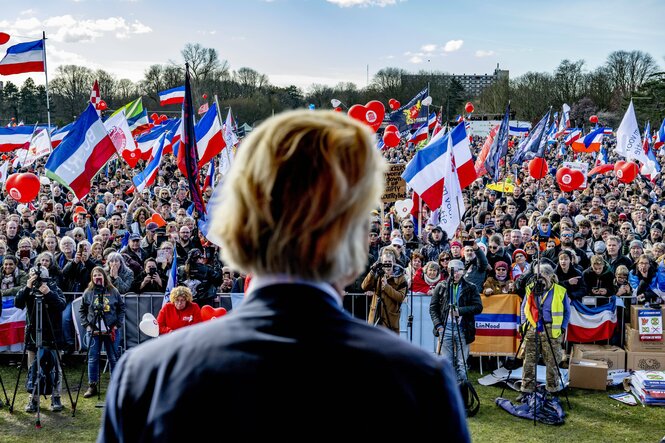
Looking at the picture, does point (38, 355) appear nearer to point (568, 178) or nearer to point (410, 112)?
point (568, 178)

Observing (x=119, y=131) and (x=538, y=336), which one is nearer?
(x=538, y=336)

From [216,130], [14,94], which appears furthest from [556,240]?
[14,94]

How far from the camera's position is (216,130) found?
1529 centimetres

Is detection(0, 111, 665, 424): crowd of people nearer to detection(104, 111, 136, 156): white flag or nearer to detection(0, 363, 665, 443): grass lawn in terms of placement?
detection(0, 363, 665, 443): grass lawn

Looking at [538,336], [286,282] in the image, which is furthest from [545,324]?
[286,282]

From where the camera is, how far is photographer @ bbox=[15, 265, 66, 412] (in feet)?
25.1

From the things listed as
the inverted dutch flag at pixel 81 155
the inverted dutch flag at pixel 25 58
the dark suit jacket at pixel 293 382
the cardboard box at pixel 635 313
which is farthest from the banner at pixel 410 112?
the dark suit jacket at pixel 293 382

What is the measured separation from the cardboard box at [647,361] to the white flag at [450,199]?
3.03 m

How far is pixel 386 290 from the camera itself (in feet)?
28.0

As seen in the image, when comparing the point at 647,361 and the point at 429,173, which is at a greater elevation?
the point at 429,173

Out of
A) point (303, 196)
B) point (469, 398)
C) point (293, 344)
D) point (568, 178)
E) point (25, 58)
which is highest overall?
point (25, 58)

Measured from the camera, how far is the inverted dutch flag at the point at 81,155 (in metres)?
10.9

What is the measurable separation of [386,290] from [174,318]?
8.71ft

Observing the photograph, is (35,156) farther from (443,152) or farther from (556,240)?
(556,240)
